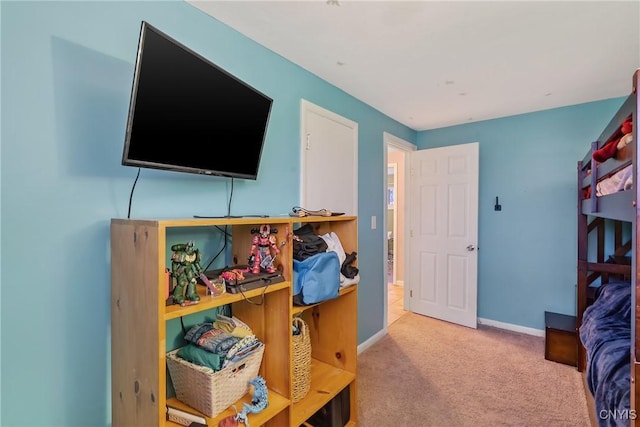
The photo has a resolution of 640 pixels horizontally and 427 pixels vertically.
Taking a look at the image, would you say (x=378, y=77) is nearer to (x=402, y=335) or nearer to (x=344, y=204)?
(x=344, y=204)

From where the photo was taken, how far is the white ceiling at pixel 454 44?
152 centimetres

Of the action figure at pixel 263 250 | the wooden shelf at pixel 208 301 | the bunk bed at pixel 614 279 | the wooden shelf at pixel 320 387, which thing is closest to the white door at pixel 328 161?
the action figure at pixel 263 250

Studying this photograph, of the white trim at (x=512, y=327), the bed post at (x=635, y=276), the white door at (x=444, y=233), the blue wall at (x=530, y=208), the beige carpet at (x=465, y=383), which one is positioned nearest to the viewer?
the bed post at (x=635, y=276)

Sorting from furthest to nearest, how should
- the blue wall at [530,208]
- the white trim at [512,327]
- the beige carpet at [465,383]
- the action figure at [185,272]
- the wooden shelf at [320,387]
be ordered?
1. the white trim at [512,327]
2. the blue wall at [530,208]
3. the beige carpet at [465,383]
4. the wooden shelf at [320,387]
5. the action figure at [185,272]

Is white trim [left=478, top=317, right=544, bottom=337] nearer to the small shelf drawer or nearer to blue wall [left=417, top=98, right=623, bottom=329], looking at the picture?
blue wall [left=417, top=98, right=623, bottom=329]

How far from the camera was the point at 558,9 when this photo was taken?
151cm

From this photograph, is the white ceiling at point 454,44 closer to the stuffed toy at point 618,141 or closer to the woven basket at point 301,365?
the stuffed toy at point 618,141

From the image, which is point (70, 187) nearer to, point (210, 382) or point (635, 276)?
point (210, 382)

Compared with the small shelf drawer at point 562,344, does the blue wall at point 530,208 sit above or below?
above

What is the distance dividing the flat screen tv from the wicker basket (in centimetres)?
83

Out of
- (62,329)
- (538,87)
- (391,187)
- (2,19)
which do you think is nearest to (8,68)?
(2,19)

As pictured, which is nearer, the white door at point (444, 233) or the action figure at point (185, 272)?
the action figure at point (185, 272)

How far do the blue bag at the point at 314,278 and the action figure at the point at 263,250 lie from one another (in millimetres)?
149

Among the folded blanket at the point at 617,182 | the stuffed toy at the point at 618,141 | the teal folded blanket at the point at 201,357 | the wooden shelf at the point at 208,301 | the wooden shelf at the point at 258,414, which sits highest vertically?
the stuffed toy at the point at 618,141
